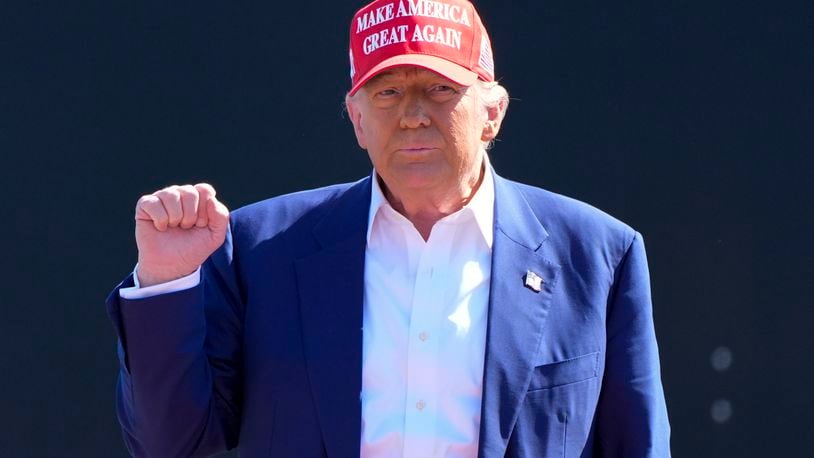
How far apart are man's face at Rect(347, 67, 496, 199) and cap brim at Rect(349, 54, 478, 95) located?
0.07ft

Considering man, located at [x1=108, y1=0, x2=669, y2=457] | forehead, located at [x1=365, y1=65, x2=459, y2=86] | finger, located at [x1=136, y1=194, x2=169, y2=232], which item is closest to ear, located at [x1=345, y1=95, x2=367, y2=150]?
man, located at [x1=108, y1=0, x2=669, y2=457]

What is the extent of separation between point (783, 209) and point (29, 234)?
199 cm

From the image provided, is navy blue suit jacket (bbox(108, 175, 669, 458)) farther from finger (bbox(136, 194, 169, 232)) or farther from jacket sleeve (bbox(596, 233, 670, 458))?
finger (bbox(136, 194, 169, 232))

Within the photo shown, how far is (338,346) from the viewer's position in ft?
6.63

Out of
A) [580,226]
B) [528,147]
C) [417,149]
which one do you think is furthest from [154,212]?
[528,147]

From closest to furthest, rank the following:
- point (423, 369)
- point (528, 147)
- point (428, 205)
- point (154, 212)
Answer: point (154, 212)
point (423, 369)
point (428, 205)
point (528, 147)

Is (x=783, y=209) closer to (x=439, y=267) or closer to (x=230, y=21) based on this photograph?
(x=439, y=267)

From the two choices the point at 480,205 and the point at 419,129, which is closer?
the point at 419,129

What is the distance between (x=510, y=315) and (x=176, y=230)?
1.96 ft

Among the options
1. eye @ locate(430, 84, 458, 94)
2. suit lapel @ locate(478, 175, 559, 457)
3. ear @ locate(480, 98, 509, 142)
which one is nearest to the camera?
suit lapel @ locate(478, 175, 559, 457)

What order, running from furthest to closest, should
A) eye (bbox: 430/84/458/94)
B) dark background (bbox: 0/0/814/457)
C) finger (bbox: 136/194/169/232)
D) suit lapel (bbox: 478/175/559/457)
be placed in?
dark background (bbox: 0/0/814/457) < eye (bbox: 430/84/458/94) < suit lapel (bbox: 478/175/559/457) < finger (bbox: 136/194/169/232)

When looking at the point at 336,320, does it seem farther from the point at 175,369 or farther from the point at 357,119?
the point at 357,119

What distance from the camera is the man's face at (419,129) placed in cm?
208

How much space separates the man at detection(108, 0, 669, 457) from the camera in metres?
1.96
